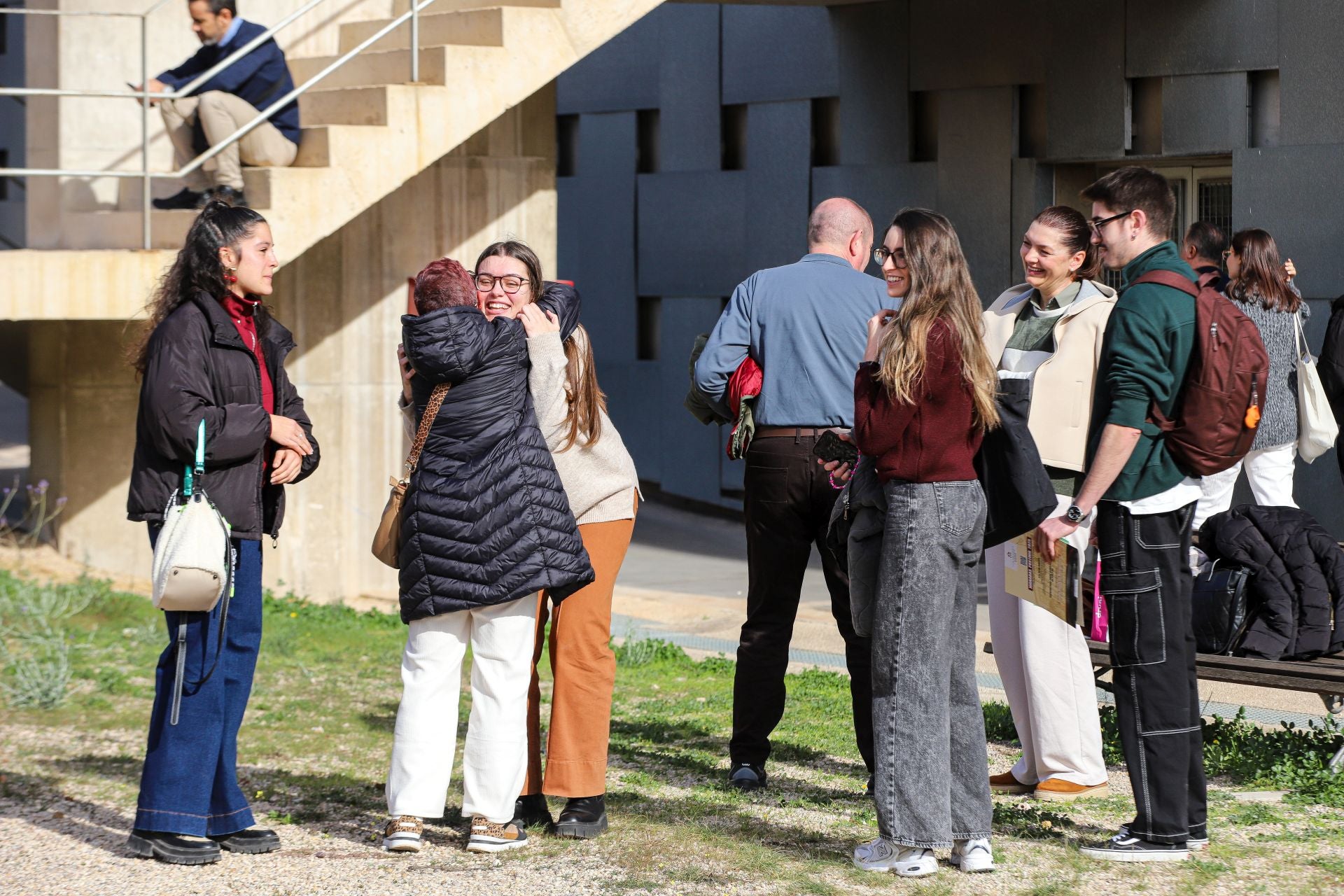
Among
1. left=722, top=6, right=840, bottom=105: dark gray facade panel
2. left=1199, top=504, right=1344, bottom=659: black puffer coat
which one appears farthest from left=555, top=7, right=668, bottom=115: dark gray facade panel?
left=1199, top=504, right=1344, bottom=659: black puffer coat

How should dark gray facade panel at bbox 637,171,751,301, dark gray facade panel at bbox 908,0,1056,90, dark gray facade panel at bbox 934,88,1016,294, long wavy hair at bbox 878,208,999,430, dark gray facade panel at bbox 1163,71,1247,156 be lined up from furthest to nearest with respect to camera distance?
dark gray facade panel at bbox 637,171,751,301
dark gray facade panel at bbox 934,88,1016,294
dark gray facade panel at bbox 908,0,1056,90
dark gray facade panel at bbox 1163,71,1247,156
long wavy hair at bbox 878,208,999,430

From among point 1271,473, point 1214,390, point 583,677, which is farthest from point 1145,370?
point 1271,473

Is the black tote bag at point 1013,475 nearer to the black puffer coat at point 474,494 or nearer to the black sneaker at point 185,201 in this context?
the black puffer coat at point 474,494

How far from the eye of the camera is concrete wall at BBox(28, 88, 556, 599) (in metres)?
10.3

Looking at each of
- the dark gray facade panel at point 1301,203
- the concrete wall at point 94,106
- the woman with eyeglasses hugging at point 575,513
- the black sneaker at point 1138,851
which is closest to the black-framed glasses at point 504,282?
the woman with eyeglasses hugging at point 575,513

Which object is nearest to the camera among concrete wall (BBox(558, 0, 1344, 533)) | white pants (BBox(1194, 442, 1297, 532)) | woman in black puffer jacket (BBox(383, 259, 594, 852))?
woman in black puffer jacket (BBox(383, 259, 594, 852))

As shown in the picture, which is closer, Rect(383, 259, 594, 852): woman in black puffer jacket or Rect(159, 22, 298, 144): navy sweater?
Rect(383, 259, 594, 852): woman in black puffer jacket

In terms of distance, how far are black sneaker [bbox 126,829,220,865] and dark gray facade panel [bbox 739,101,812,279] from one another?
32.7ft

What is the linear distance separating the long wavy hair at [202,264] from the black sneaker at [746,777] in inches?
93.6

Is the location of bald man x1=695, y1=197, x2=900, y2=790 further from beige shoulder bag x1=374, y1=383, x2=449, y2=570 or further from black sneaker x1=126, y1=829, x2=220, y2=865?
black sneaker x1=126, y1=829, x2=220, y2=865

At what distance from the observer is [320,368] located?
10414 millimetres

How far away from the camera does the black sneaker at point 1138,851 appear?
4875 millimetres

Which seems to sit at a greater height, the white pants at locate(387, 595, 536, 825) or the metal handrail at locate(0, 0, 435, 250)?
the metal handrail at locate(0, 0, 435, 250)

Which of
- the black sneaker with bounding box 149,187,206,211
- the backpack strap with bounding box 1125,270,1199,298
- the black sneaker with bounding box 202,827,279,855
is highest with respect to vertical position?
the black sneaker with bounding box 149,187,206,211
